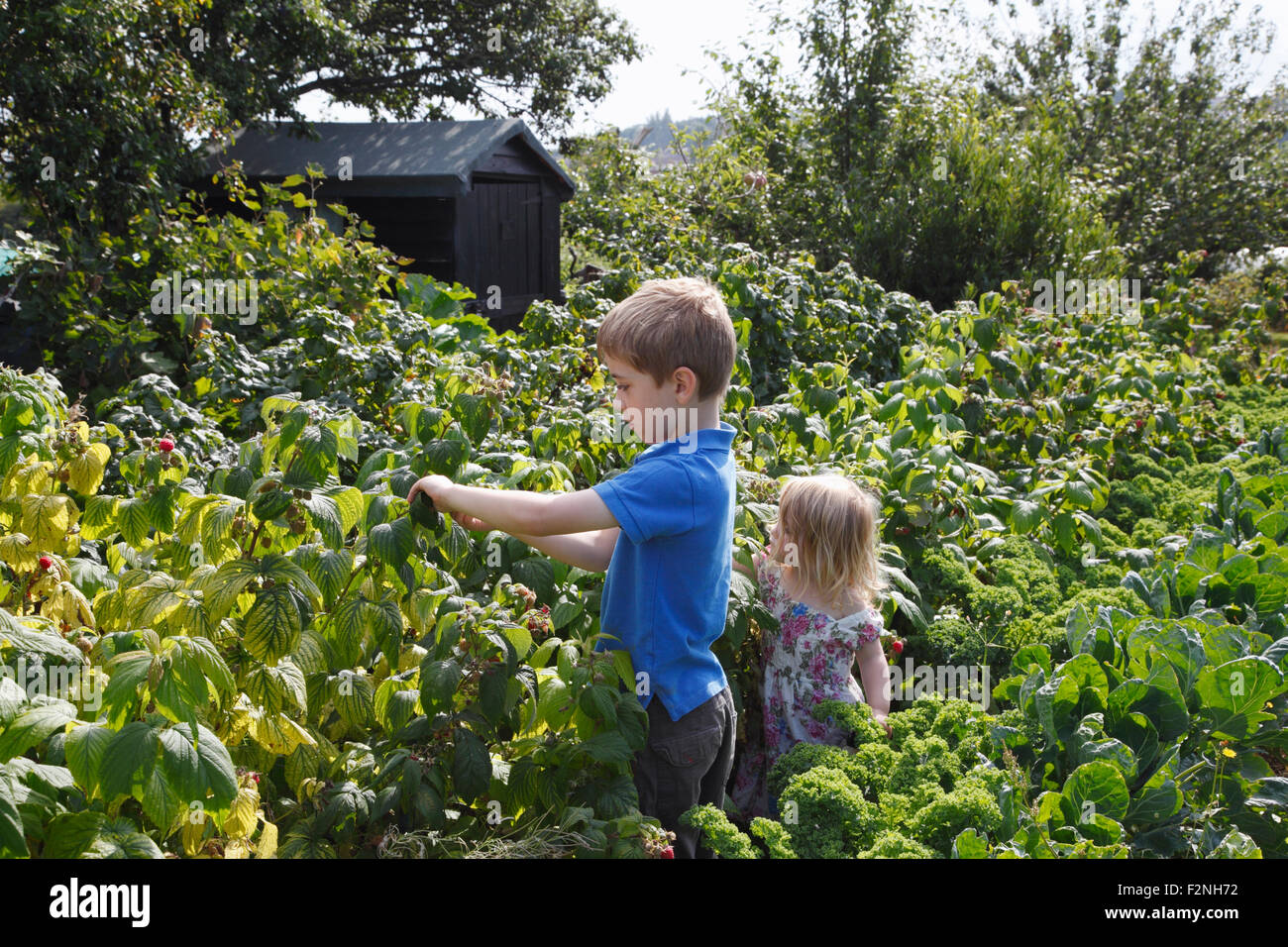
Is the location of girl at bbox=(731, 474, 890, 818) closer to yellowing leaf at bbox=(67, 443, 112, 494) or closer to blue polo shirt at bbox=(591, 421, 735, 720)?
blue polo shirt at bbox=(591, 421, 735, 720)

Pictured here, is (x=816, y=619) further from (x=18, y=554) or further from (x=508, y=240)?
(x=508, y=240)

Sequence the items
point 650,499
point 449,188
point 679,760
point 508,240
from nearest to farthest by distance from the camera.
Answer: point 650,499, point 679,760, point 449,188, point 508,240

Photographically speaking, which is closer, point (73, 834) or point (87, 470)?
point (73, 834)

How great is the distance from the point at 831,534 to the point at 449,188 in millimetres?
9583

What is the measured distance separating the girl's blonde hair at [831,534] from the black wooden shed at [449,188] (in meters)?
8.58

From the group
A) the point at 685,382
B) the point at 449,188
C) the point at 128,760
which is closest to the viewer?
the point at 128,760

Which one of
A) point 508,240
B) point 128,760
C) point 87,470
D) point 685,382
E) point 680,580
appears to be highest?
point 508,240

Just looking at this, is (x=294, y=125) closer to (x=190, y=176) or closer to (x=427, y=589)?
(x=190, y=176)

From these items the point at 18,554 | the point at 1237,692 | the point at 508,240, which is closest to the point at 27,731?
the point at 18,554

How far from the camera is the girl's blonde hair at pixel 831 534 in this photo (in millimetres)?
2738

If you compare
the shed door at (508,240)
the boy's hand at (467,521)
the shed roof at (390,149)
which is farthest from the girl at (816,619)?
the shed door at (508,240)

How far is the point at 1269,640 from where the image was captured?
2709mm

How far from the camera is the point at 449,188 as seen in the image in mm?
11359

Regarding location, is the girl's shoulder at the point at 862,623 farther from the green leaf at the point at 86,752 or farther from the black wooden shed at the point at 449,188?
the black wooden shed at the point at 449,188
